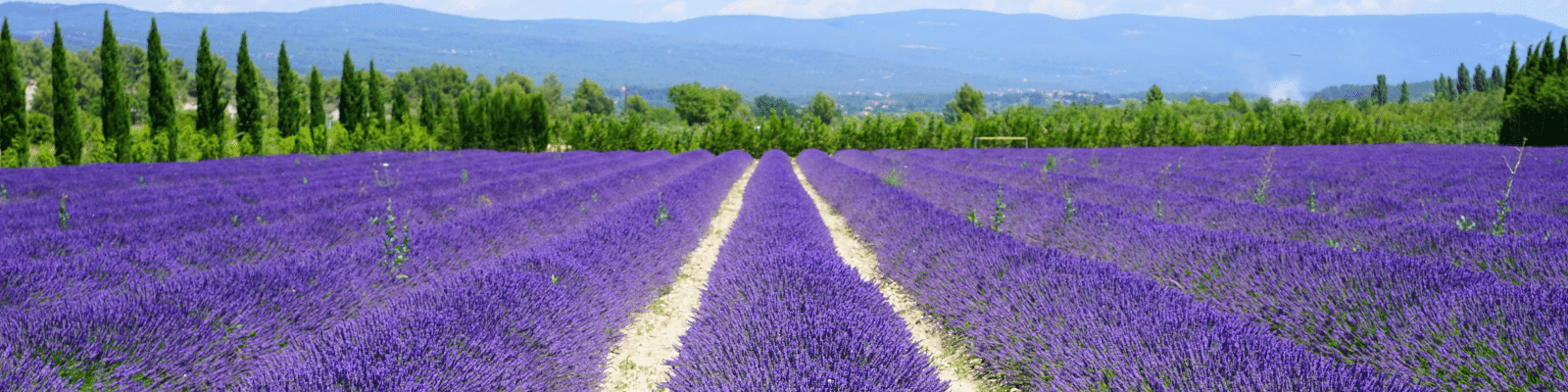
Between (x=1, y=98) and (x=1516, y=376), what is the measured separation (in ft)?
87.2

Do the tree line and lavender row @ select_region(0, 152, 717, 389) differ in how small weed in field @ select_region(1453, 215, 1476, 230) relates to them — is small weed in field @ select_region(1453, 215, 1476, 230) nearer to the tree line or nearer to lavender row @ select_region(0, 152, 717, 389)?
lavender row @ select_region(0, 152, 717, 389)

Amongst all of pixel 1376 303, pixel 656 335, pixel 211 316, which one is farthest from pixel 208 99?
pixel 1376 303

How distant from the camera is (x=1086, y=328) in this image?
265cm

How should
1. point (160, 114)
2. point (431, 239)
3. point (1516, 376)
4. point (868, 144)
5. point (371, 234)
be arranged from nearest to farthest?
point (1516, 376), point (431, 239), point (371, 234), point (160, 114), point (868, 144)

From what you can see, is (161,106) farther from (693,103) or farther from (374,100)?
(693,103)

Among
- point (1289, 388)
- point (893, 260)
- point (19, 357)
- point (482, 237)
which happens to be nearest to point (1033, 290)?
point (1289, 388)

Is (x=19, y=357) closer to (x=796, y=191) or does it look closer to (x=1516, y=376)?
(x=1516, y=376)

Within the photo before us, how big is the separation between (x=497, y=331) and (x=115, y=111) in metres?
23.1

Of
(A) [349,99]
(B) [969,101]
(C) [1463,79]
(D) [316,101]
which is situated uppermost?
(C) [1463,79]

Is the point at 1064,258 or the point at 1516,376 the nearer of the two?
the point at 1516,376

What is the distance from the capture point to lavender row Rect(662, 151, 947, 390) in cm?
229

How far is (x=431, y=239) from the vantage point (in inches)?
191

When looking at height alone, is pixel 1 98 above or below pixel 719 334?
above

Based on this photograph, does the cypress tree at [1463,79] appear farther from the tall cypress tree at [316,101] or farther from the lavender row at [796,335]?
the tall cypress tree at [316,101]
